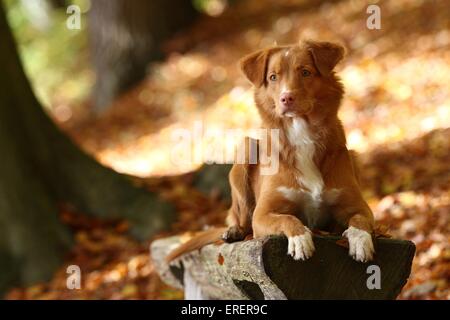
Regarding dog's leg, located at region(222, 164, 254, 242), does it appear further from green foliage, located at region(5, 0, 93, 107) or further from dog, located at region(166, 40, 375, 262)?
green foliage, located at region(5, 0, 93, 107)

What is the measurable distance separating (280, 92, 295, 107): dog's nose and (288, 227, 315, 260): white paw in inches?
31.8

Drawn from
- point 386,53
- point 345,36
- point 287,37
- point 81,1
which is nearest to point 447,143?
point 386,53

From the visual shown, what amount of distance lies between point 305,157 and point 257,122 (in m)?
5.94

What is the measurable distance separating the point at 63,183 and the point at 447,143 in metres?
4.44

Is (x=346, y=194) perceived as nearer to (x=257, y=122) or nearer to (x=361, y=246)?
(x=361, y=246)

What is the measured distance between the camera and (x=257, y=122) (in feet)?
34.9

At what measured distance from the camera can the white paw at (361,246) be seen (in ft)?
14.1

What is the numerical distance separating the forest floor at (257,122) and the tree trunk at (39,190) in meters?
0.18

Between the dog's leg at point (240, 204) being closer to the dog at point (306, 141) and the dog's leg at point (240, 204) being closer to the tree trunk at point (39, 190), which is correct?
→ the dog at point (306, 141)

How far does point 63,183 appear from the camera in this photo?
28.3 feet

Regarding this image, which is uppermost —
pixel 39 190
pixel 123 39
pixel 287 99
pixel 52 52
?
pixel 52 52
